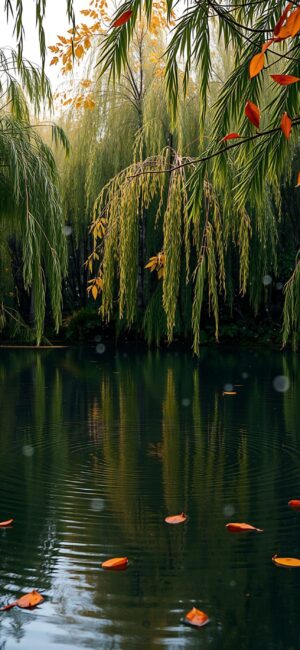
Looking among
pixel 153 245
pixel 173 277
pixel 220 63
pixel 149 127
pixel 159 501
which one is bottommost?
pixel 159 501

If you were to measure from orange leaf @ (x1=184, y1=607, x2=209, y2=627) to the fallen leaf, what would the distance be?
1.29 ft

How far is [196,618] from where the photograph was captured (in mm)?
1868

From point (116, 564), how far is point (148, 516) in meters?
0.62

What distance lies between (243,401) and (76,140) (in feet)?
27.0

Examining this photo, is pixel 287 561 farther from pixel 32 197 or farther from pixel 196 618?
pixel 32 197

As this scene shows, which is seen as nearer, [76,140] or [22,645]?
[22,645]

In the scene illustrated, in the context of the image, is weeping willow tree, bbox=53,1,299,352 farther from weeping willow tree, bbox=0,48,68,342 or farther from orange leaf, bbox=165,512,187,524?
orange leaf, bbox=165,512,187,524

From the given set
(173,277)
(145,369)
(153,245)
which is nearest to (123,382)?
(145,369)

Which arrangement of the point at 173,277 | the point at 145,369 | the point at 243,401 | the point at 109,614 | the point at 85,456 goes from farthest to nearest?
the point at 145,369
the point at 243,401
the point at 173,277
the point at 85,456
the point at 109,614

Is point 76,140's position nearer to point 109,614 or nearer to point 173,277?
point 173,277

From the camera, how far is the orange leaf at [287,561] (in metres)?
2.28

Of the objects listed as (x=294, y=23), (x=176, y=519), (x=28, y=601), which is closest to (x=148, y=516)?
(x=176, y=519)

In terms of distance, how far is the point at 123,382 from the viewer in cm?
757

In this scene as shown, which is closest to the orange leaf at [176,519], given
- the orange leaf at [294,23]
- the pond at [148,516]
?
the pond at [148,516]
